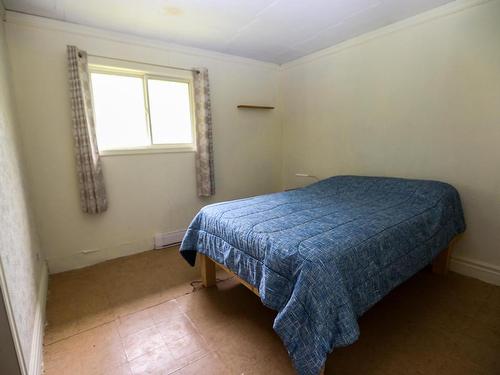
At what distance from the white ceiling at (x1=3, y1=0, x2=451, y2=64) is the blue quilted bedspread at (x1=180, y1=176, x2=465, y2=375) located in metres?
1.56

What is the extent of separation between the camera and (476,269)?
2211 millimetres

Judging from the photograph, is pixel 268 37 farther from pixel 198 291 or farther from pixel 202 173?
pixel 198 291

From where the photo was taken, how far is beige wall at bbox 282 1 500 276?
204 centimetres

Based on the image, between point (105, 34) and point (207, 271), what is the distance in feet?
8.11

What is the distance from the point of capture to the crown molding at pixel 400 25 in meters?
2.05

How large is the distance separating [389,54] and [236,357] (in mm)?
2961

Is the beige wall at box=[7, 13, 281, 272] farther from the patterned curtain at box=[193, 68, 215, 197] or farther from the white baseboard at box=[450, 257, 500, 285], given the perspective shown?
the white baseboard at box=[450, 257, 500, 285]

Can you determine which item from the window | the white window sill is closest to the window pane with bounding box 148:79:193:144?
the window

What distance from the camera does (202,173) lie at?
10.3 ft

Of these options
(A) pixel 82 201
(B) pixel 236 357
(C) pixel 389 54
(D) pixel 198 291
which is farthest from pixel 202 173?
(C) pixel 389 54

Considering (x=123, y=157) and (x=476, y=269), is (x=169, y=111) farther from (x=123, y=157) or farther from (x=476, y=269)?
(x=476, y=269)

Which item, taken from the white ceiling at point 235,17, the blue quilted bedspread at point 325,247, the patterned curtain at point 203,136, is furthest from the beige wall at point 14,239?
the patterned curtain at point 203,136

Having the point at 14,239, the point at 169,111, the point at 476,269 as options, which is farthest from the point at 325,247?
the point at 169,111

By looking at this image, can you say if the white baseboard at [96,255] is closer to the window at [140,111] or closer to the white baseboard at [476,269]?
the window at [140,111]
